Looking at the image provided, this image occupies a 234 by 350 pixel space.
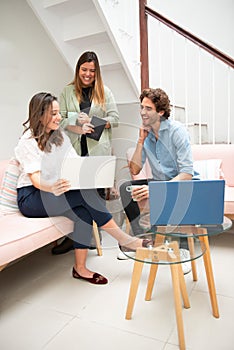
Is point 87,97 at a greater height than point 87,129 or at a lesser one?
greater

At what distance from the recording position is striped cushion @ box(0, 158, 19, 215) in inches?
73.7

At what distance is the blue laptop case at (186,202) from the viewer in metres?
1.14

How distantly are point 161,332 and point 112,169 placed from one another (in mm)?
749

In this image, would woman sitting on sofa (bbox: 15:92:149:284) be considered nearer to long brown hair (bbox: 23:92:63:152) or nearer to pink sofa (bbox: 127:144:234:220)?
long brown hair (bbox: 23:92:63:152)

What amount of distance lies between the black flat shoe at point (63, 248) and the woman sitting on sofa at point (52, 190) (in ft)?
1.26

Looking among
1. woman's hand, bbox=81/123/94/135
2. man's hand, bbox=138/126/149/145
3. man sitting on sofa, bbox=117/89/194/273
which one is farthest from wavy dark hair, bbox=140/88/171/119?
woman's hand, bbox=81/123/94/135

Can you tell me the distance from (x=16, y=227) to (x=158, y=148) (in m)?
0.90

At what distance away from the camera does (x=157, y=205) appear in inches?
46.6

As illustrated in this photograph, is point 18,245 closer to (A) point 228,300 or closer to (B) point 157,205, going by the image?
(B) point 157,205

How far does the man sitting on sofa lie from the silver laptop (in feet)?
0.57

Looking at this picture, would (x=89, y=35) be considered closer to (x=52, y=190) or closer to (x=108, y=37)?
(x=108, y=37)

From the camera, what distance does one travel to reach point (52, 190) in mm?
1657

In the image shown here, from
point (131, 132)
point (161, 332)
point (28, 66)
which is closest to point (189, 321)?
point (161, 332)

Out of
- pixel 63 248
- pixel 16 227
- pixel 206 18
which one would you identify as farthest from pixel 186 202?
pixel 206 18
